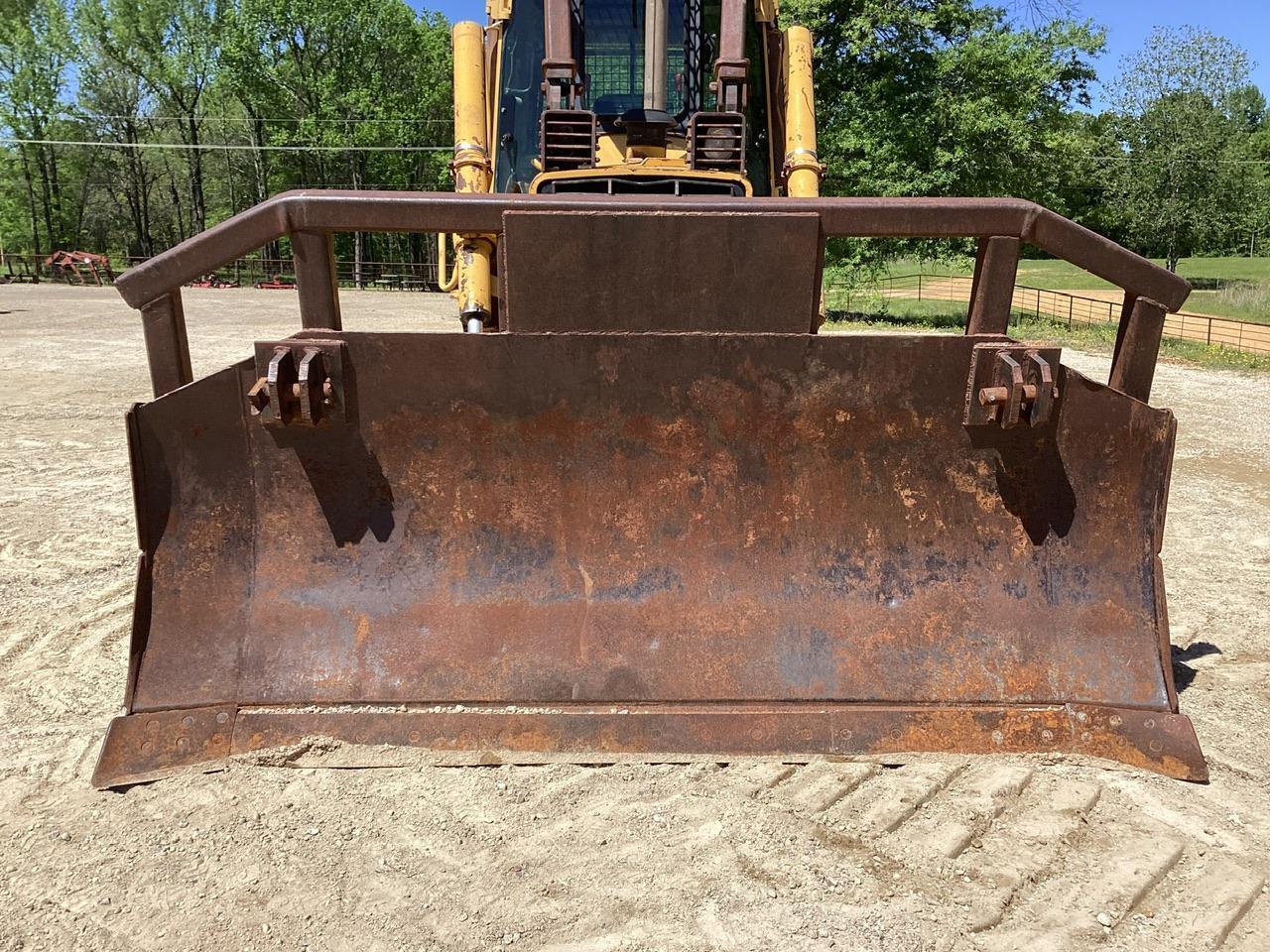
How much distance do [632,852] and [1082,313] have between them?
84.7 feet

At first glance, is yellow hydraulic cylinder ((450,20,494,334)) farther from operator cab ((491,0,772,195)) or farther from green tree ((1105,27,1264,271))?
green tree ((1105,27,1264,271))

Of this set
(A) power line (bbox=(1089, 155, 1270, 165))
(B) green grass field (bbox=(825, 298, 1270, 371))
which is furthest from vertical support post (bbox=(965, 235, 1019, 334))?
(A) power line (bbox=(1089, 155, 1270, 165))

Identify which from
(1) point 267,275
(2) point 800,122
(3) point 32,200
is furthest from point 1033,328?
(3) point 32,200

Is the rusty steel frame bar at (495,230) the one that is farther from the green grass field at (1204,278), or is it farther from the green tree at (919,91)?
the green tree at (919,91)

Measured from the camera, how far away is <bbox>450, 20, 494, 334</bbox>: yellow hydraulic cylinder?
4.68 m

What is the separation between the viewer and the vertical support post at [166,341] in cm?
249

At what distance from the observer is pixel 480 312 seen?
4.62 m

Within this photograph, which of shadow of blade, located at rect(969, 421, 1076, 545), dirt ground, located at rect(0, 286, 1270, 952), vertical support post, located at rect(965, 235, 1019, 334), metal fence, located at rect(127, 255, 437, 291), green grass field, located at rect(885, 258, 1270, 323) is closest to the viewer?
dirt ground, located at rect(0, 286, 1270, 952)

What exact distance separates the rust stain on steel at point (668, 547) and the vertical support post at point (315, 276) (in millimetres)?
86

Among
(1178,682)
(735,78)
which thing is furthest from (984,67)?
(1178,682)

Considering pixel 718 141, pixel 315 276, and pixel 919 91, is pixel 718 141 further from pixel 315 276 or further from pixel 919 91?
pixel 919 91

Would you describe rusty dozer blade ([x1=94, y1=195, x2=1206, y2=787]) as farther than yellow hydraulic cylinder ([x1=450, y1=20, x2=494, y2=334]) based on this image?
No

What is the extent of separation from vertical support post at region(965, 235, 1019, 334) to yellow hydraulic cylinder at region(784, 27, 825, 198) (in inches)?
89.6

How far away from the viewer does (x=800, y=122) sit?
495 cm
